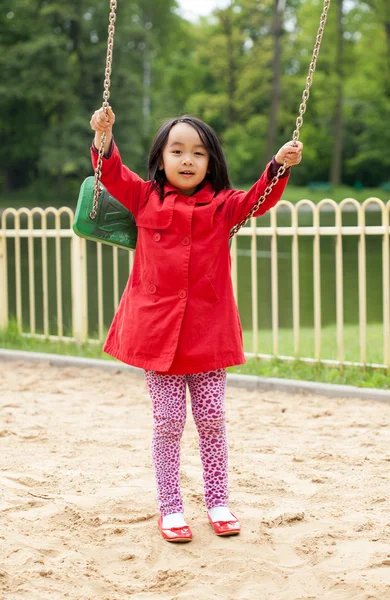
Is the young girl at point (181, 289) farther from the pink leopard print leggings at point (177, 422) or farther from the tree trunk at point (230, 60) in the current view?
the tree trunk at point (230, 60)

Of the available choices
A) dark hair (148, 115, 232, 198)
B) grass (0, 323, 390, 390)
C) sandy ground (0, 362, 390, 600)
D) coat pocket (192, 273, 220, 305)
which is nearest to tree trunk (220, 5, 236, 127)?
grass (0, 323, 390, 390)

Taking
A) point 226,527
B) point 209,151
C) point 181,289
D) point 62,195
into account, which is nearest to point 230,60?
point 62,195

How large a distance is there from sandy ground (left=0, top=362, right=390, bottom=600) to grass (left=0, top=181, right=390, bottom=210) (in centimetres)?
3632

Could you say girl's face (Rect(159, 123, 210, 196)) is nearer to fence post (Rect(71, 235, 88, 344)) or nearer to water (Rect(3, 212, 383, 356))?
fence post (Rect(71, 235, 88, 344))

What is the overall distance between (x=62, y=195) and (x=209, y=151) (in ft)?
131

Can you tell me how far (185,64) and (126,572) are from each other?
54784 mm

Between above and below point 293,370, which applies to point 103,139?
above

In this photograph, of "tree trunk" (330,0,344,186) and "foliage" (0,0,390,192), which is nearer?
"foliage" (0,0,390,192)

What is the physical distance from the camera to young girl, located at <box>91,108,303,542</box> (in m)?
2.86

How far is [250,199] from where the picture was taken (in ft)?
9.66

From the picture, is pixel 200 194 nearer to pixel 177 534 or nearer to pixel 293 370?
pixel 177 534

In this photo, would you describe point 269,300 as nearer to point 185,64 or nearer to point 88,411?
point 88,411

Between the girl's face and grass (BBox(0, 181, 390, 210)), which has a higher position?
grass (BBox(0, 181, 390, 210))

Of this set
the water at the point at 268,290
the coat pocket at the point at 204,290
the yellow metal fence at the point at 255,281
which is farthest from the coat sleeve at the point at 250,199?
the water at the point at 268,290
